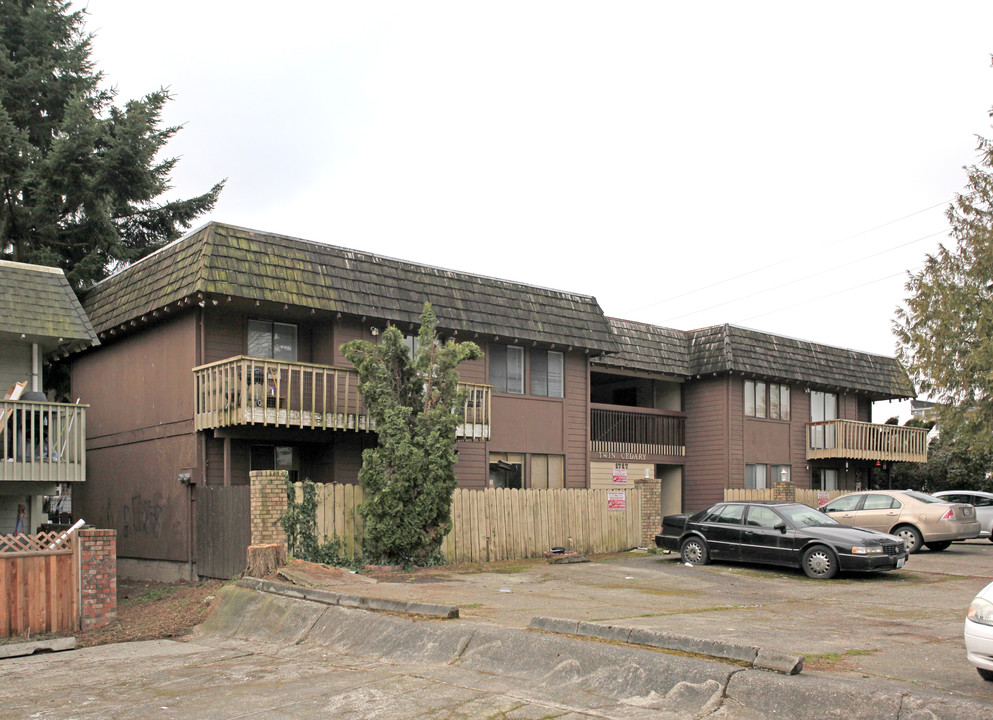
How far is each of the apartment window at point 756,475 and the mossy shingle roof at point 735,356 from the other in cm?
301

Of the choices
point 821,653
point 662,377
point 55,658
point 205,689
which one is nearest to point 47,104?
point 662,377

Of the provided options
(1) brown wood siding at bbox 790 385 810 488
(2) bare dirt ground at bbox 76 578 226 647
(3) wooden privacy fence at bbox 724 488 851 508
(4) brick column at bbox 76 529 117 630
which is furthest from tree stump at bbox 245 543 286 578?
(1) brown wood siding at bbox 790 385 810 488

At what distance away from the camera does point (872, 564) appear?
16609 millimetres

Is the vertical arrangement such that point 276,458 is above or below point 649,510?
above

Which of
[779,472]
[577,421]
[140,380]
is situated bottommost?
[779,472]

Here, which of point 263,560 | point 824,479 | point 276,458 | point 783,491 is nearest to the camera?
point 263,560

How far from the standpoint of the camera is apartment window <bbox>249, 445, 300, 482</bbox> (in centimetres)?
2020

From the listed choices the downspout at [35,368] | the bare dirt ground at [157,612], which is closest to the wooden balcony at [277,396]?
A: the bare dirt ground at [157,612]

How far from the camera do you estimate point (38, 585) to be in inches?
526

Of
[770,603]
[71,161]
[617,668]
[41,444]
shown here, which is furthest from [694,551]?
[71,161]

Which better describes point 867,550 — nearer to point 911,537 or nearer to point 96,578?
point 911,537

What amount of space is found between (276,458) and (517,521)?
18.0ft

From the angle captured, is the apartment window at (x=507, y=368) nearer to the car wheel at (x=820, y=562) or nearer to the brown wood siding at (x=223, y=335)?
the brown wood siding at (x=223, y=335)

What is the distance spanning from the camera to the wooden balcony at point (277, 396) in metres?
17.8
